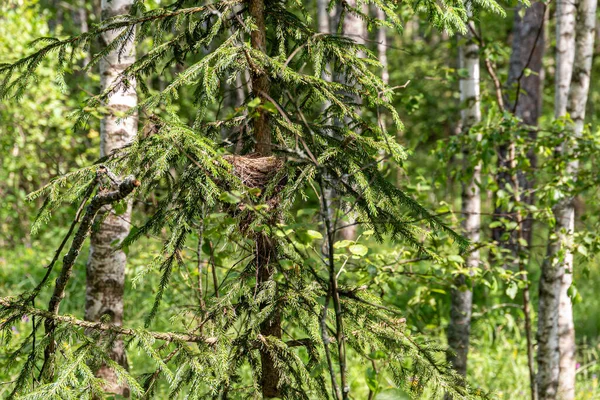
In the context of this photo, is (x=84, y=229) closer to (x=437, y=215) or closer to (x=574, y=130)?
(x=437, y=215)

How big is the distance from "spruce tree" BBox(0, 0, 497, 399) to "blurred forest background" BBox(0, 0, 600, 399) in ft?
0.27

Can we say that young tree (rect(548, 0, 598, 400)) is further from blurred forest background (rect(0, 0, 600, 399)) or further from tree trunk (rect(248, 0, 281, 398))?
tree trunk (rect(248, 0, 281, 398))

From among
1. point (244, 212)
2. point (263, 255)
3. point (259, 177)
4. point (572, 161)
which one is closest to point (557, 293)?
point (572, 161)

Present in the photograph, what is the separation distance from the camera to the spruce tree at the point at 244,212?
199cm

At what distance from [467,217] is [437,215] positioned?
9.29ft

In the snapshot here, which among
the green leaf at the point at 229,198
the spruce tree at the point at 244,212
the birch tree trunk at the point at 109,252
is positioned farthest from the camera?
the birch tree trunk at the point at 109,252

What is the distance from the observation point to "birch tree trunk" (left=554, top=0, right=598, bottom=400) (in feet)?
14.7

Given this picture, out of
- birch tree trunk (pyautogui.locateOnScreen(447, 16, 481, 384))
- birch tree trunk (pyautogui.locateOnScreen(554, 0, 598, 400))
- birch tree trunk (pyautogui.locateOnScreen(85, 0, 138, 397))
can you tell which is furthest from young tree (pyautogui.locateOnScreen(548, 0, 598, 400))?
birch tree trunk (pyautogui.locateOnScreen(85, 0, 138, 397))

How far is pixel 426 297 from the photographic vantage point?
14.3 feet

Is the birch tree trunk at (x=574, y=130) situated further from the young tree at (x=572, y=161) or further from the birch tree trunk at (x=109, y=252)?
the birch tree trunk at (x=109, y=252)

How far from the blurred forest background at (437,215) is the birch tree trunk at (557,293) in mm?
30

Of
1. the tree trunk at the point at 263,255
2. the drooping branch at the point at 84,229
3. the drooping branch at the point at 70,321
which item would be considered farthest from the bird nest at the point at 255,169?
the drooping branch at the point at 70,321

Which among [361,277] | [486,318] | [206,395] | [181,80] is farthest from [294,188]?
[486,318]

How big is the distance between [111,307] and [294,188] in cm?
235
